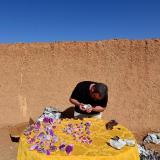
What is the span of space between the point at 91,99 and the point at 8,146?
2.21 m

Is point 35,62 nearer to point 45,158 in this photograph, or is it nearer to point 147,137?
point 147,137

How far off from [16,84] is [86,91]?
10.3 ft

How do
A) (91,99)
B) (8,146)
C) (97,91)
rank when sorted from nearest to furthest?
1. (97,91)
2. (91,99)
3. (8,146)

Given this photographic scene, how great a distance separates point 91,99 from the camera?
6.48m

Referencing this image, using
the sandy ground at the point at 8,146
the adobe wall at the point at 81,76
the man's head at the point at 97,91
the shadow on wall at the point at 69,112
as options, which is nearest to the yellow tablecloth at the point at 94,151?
the man's head at the point at 97,91

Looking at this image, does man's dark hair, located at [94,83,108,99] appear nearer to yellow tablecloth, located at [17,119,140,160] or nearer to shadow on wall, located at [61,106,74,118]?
yellow tablecloth, located at [17,119,140,160]

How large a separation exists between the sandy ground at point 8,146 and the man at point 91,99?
57.8 inches

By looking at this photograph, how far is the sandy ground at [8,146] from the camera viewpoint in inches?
276

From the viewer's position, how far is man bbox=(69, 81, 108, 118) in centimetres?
616

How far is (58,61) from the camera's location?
9.08 meters

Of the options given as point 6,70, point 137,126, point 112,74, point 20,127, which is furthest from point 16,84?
point 137,126

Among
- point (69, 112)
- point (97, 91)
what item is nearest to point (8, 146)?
point (69, 112)

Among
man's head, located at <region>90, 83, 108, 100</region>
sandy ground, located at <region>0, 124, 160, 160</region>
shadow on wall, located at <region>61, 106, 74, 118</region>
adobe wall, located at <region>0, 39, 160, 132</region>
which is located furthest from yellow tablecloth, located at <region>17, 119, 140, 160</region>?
shadow on wall, located at <region>61, 106, 74, 118</region>

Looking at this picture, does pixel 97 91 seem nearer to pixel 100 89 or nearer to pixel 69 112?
pixel 100 89
